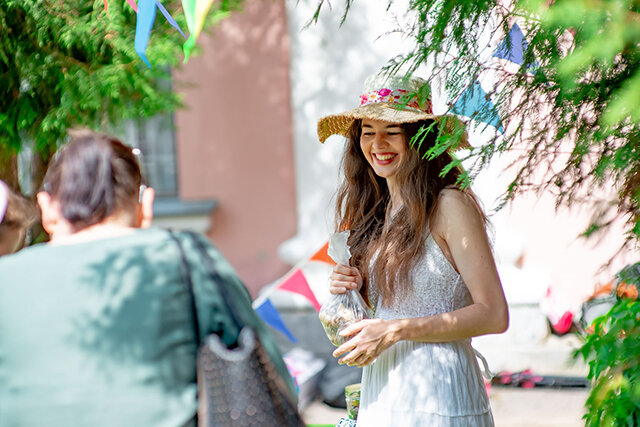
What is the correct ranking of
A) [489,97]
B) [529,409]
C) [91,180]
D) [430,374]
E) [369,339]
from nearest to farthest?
[91,180] → [489,97] → [369,339] → [430,374] → [529,409]

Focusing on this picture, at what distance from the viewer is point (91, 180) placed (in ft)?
5.66

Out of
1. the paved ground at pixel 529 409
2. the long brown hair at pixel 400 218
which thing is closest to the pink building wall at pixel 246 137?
the paved ground at pixel 529 409

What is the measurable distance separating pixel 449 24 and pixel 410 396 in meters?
1.10

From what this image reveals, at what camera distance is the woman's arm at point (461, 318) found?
209 cm

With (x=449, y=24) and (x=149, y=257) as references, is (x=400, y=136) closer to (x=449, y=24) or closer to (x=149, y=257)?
(x=449, y=24)

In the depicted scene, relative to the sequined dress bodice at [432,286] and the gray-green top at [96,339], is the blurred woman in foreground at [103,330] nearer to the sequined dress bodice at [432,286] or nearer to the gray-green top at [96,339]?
the gray-green top at [96,339]

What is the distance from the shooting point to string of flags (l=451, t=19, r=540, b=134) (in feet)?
5.89

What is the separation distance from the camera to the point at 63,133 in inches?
143

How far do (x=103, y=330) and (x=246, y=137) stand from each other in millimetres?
4973

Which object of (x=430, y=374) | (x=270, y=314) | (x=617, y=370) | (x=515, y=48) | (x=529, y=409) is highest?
(x=515, y=48)

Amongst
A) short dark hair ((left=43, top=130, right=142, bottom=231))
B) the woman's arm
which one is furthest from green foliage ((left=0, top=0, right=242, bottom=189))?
the woman's arm

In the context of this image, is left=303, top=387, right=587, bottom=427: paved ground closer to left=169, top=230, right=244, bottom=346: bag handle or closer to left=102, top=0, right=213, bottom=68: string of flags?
left=102, top=0, right=213, bottom=68: string of flags

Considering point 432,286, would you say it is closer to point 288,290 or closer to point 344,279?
point 344,279

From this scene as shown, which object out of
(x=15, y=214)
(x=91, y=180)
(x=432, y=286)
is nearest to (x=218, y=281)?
(x=91, y=180)
